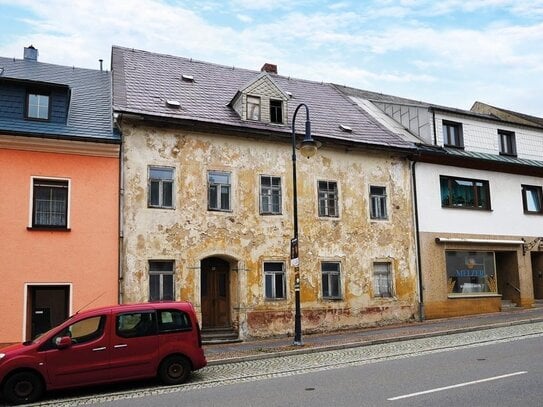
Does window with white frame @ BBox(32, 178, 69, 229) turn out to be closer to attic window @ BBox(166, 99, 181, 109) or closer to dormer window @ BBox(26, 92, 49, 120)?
dormer window @ BBox(26, 92, 49, 120)

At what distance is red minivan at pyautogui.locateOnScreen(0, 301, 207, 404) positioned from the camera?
409 inches

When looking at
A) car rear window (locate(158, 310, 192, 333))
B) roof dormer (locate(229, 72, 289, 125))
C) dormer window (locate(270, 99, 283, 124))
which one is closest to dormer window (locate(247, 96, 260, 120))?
roof dormer (locate(229, 72, 289, 125))

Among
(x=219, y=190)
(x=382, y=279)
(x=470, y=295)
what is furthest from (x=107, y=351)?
(x=470, y=295)

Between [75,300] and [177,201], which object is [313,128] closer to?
[177,201]

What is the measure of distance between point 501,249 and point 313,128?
10042mm

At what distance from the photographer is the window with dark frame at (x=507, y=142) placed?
25766mm

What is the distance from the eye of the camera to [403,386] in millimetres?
9422

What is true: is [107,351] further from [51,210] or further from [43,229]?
[51,210]

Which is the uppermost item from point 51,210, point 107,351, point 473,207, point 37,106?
point 37,106

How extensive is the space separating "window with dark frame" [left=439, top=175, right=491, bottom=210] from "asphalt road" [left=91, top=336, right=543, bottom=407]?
11.1 m

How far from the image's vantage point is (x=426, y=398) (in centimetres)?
845

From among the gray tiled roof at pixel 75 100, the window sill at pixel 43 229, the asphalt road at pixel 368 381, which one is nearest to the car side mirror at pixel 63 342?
the asphalt road at pixel 368 381

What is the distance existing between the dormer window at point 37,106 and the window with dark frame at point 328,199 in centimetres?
944

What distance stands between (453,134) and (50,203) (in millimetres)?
16754
